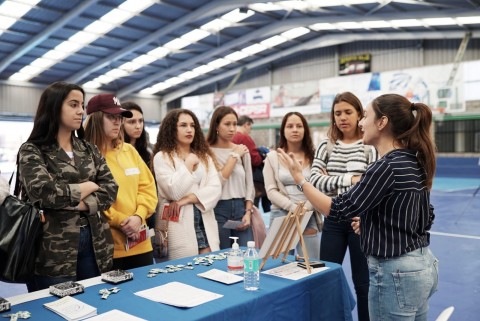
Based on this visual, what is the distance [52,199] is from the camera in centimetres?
194

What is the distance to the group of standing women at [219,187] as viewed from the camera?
5.43ft

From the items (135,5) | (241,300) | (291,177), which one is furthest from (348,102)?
(135,5)

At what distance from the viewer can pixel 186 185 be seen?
9.00 ft

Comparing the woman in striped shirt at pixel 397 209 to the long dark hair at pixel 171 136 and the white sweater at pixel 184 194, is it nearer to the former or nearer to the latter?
the white sweater at pixel 184 194

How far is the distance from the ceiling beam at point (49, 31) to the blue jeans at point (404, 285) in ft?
39.1

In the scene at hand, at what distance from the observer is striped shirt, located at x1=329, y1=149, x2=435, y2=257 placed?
162 centimetres

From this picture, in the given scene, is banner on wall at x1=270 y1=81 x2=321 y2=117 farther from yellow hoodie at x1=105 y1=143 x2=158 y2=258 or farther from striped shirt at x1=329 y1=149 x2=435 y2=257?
striped shirt at x1=329 y1=149 x2=435 y2=257

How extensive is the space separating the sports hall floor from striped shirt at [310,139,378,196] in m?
1.12

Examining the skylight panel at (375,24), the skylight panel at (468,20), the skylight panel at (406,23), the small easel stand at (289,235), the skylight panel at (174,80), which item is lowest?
the small easel stand at (289,235)

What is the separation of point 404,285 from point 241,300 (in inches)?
24.9

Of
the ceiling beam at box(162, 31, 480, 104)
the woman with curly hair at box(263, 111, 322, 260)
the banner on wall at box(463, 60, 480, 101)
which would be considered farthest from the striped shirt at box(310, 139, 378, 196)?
the ceiling beam at box(162, 31, 480, 104)

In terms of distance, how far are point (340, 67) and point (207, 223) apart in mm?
17001

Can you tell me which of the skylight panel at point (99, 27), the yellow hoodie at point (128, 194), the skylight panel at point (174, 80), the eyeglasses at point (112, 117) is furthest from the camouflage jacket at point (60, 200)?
the skylight panel at point (174, 80)

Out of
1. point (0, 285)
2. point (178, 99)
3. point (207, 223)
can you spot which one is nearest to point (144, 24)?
point (178, 99)
